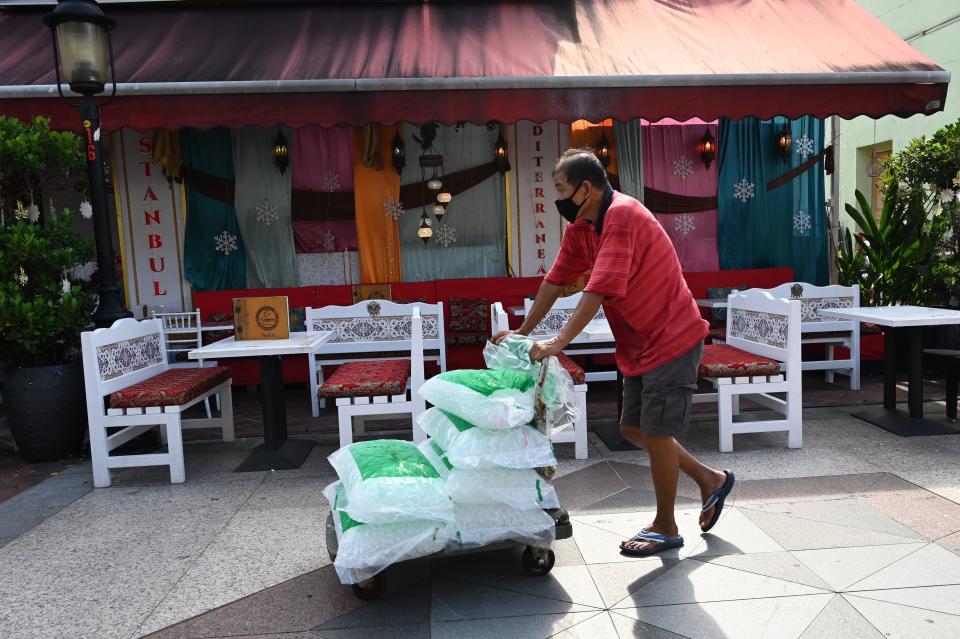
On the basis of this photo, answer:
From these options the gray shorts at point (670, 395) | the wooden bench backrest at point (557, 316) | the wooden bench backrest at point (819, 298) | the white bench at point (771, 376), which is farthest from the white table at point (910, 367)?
the gray shorts at point (670, 395)

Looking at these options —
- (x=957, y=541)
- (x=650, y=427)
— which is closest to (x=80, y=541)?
(x=650, y=427)

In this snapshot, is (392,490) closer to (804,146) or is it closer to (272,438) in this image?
(272,438)

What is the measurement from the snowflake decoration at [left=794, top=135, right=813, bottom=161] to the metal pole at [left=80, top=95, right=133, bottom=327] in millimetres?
8301

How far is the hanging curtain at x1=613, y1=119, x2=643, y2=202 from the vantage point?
882 centimetres

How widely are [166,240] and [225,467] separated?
4930 mm

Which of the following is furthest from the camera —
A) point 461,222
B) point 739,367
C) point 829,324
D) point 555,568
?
point 461,222

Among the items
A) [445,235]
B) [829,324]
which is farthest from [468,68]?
[829,324]

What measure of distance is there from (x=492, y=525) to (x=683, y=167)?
737cm

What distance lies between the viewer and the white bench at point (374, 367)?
4.68 m

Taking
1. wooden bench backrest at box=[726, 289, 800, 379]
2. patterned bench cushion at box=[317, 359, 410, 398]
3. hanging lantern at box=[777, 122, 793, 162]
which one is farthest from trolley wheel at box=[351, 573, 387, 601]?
hanging lantern at box=[777, 122, 793, 162]

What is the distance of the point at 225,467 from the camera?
4.92m

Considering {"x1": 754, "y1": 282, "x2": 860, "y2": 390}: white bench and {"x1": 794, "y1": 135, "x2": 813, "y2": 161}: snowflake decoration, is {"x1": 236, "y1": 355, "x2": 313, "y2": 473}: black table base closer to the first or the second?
{"x1": 754, "y1": 282, "x2": 860, "y2": 390}: white bench

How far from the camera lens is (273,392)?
5039 mm

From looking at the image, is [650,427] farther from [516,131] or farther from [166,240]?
[166,240]
